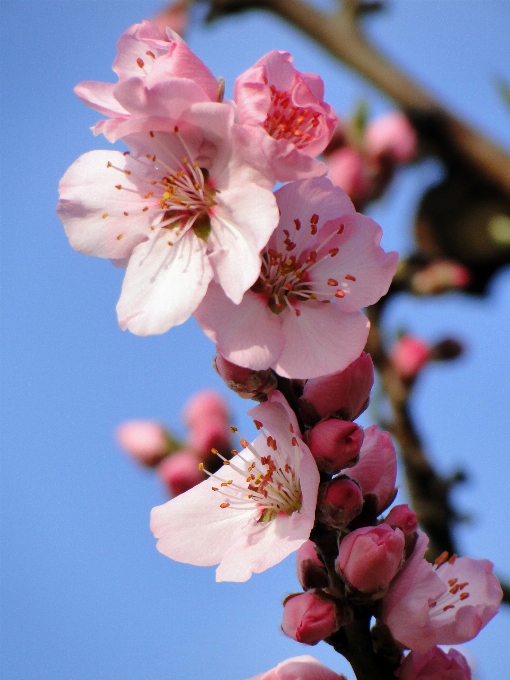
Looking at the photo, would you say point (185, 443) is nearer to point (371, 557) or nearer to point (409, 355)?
point (409, 355)

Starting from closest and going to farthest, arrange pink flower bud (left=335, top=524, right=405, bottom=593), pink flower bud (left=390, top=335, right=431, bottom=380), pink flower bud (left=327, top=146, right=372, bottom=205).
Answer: pink flower bud (left=335, top=524, right=405, bottom=593) < pink flower bud (left=327, top=146, right=372, bottom=205) < pink flower bud (left=390, top=335, right=431, bottom=380)

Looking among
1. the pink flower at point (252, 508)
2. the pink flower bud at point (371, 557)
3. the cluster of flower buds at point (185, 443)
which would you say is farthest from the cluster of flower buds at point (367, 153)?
the pink flower bud at point (371, 557)

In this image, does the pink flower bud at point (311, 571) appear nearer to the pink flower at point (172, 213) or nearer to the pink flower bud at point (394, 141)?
the pink flower at point (172, 213)

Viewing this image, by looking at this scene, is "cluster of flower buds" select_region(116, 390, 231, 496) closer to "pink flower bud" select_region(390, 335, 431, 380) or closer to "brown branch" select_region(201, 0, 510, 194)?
"pink flower bud" select_region(390, 335, 431, 380)

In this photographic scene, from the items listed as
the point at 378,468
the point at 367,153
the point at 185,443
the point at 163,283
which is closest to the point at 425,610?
the point at 378,468

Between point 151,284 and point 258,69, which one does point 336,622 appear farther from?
point 258,69

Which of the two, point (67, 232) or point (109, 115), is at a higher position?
point (109, 115)

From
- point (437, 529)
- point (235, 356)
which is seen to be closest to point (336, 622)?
point (235, 356)

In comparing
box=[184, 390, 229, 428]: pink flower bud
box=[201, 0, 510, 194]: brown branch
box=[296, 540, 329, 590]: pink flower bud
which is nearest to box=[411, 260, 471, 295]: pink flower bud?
box=[201, 0, 510, 194]: brown branch
